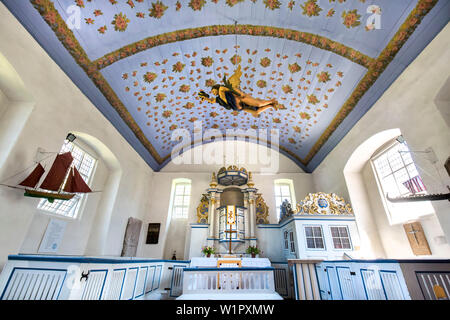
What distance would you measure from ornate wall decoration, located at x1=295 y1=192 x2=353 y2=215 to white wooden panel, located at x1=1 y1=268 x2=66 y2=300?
583 centimetres

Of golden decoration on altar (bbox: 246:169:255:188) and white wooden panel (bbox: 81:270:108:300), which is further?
golden decoration on altar (bbox: 246:169:255:188)

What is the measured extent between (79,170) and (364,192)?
8.67m

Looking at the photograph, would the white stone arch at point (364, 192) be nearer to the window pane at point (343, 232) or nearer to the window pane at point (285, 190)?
the window pane at point (343, 232)

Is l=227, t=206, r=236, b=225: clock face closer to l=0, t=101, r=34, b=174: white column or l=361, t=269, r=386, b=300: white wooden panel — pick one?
l=361, t=269, r=386, b=300: white wooden panel

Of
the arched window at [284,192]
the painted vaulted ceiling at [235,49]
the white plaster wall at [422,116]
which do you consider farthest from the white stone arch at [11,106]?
the arched window at [284,192]

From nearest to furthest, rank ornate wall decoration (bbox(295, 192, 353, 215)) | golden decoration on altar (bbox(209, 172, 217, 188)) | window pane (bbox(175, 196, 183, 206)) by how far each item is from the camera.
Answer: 1. ornate wall decoration (bbox(295, 192, 353, 215))
2. golden decoration on altar (bbox(209, 172, 217, 188))
3. window pane (bbox(175, 196, 183, 206))

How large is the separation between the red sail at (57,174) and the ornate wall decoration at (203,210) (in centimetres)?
519

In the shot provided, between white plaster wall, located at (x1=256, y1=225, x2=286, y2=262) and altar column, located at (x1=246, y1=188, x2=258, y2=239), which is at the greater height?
altar column, located at (x1=246, y1=188, x2=258, y2=239)

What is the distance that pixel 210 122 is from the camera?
9.21 meters

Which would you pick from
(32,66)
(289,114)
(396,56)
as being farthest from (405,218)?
(32,66)

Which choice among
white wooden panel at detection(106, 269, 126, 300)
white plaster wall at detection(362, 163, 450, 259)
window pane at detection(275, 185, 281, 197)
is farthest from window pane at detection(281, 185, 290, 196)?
white wooden panel at detection(106, 269, 126, 300)

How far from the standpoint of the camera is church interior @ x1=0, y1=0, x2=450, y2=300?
149 inches

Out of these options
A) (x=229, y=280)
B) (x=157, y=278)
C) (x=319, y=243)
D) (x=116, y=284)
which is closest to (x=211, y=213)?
(x=157, y=278)

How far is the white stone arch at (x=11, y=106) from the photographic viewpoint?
148 inches
